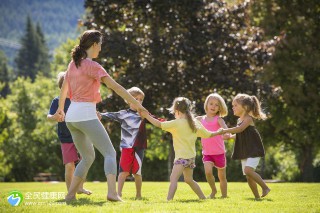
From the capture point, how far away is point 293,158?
3431cm

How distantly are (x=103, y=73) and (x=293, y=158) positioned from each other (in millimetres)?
27974

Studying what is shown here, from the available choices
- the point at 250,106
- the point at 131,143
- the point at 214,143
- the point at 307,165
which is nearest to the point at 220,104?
the point at 250,106

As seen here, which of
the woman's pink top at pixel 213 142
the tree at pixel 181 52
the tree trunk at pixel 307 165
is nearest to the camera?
the woman's pink top at pixel 213 142

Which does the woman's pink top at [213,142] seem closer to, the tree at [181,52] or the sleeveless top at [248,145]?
the sleeveless top at [248,145]

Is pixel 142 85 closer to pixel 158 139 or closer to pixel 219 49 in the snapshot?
pixel 219 49

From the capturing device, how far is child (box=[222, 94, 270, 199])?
9.67 meters

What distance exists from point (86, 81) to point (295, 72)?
1955 centimetres

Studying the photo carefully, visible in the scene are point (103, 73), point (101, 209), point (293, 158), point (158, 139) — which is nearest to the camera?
point (101, 209)

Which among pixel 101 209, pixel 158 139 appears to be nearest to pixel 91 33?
pixel 101 209

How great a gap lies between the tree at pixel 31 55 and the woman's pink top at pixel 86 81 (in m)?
103

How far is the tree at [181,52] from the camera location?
2230cm

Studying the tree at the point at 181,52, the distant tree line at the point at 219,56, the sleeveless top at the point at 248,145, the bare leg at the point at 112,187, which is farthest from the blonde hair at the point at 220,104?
the tree at the point at 181,52

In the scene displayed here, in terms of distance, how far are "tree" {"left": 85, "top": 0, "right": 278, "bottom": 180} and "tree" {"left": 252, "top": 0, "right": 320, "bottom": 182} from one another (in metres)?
2.78

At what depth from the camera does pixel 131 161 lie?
1013 centimetres
